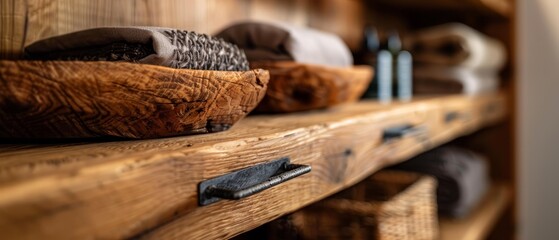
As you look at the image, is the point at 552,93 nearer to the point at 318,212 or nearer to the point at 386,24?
the point at 386,24

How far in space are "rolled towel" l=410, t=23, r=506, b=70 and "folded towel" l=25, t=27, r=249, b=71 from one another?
1.02m

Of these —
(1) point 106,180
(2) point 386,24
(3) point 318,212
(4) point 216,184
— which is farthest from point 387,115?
(2) point 386,24

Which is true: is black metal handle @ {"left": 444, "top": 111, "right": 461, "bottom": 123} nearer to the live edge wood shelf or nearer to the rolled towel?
the rolled towel

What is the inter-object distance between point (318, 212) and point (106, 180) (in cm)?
71

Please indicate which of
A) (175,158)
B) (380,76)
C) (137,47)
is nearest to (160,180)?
(175,158)

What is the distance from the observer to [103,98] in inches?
16.1

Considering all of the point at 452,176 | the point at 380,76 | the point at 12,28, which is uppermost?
the point at 12,28

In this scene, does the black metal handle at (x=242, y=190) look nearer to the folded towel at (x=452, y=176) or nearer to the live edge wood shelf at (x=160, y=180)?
the live edge wood shelf at (x=160, y=180)

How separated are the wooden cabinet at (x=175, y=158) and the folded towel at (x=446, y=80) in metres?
0.18

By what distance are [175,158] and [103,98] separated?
3.4 inches

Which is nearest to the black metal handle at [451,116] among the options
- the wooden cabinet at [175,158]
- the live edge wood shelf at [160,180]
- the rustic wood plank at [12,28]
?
the wooden cabinet at [175,158]

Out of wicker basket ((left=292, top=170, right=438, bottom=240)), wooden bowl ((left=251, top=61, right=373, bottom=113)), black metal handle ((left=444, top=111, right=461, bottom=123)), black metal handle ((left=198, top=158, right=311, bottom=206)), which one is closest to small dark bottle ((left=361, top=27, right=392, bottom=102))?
black metal handle ((left=444, top=111, right=461, bottom=123))

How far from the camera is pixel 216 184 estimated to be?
0.43 meters

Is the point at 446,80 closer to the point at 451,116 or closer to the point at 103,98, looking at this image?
the point at 451,116
